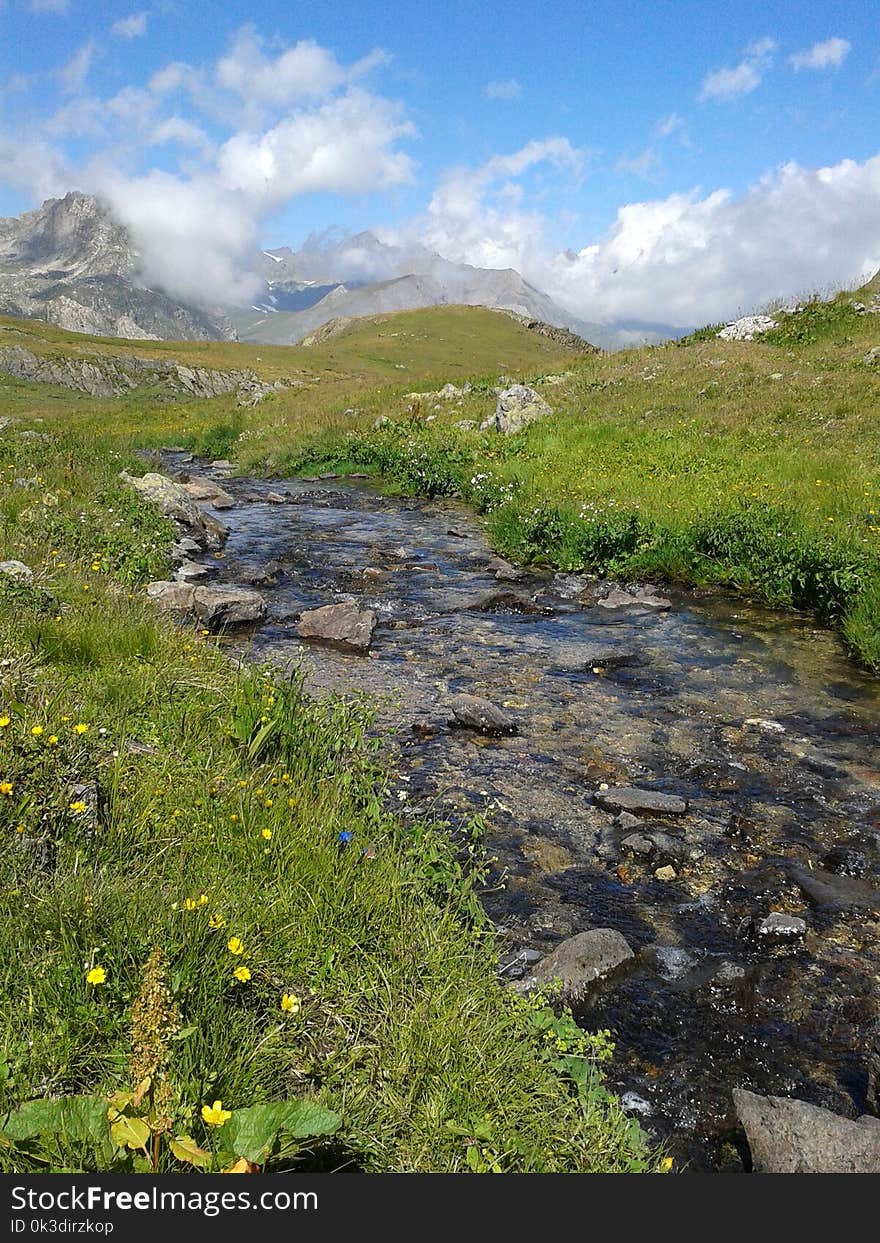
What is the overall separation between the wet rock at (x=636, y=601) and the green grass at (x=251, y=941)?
713cm

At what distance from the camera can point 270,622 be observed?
11.5m

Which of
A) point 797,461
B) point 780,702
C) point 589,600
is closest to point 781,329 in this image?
point 797,461

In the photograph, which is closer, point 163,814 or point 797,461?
point 163,814

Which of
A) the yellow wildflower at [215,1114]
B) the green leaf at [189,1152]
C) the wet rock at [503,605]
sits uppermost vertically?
the wet rock at [503,605]

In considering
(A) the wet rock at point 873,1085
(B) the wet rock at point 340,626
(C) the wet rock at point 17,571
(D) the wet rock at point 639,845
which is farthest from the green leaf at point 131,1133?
(B) the wet rock at point 340,626

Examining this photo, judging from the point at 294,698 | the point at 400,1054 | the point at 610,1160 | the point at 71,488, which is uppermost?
the point at 71,488

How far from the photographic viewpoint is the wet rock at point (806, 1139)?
3.38m

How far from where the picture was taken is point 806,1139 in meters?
3.47

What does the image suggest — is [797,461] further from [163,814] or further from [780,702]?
[163,814]

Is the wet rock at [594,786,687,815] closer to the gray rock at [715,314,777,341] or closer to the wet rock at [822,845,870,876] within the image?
the wet rock at [822,845,870,876]

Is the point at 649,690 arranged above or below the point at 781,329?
below

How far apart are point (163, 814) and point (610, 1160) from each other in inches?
123

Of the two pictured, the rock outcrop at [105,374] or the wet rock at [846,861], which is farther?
the rock outcrop at [105,374]

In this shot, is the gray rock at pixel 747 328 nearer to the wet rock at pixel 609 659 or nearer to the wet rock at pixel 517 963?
the wet rock at pixel 609 659
